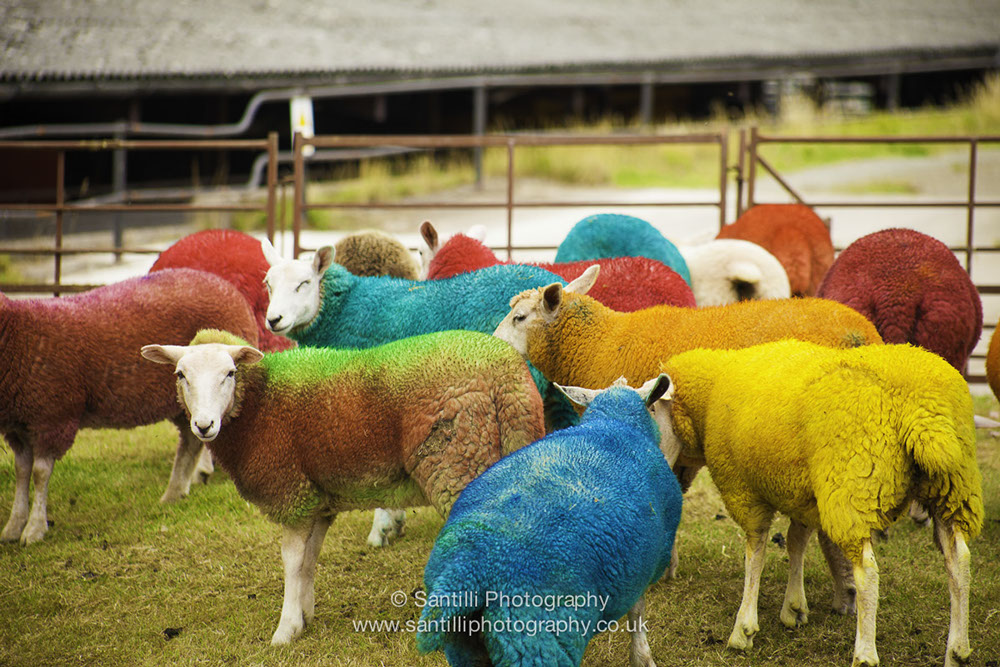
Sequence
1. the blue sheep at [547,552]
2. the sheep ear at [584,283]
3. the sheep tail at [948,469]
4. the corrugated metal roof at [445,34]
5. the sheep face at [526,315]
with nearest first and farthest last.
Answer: the blue sheep at [547,552] < the sheep tail at [948,469] < the sheep face at [526,315] < the sheep ear at [584,283] < the corrugated metal roof at [445,34]

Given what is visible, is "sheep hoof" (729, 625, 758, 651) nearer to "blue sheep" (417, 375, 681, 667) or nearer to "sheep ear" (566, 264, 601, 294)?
"blue sheep" (417, 375, 681, 667)

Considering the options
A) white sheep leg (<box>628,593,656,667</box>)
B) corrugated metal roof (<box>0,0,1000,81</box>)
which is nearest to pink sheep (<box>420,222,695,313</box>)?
white sheep leg (<box>628,593,656,667</box>)

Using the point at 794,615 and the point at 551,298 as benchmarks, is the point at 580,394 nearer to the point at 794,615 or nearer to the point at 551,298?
the point at 551,298

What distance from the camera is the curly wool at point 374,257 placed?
615cm

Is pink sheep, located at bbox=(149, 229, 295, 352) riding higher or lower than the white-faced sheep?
higher

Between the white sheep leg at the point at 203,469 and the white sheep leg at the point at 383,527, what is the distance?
1586mm

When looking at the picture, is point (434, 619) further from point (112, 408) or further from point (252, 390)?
point (112, 408)

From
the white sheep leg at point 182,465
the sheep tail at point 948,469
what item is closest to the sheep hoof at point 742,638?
the sheep tail at point 948,469

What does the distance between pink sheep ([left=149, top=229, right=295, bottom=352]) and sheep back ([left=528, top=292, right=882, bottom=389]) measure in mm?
2372

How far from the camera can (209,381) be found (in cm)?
394

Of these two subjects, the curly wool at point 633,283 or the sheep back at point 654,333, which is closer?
the sheep back at point 654,333

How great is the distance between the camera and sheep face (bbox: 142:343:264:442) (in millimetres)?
3869

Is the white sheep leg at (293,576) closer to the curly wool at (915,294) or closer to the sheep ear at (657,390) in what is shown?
the sheep ear at (657,390)

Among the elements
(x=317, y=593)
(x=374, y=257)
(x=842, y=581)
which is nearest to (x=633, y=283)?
(x=374, y=257)
